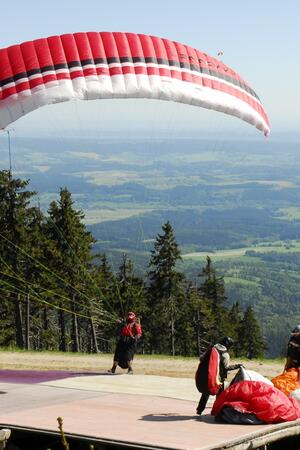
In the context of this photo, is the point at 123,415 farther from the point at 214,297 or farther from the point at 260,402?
the point at 214,297

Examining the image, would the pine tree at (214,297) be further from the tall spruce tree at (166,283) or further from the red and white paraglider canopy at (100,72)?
the red and white paraglider canopy at (100,72)

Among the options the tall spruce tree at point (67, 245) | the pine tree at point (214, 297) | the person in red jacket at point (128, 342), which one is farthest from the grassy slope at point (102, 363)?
the pine tree at point (214, 297)

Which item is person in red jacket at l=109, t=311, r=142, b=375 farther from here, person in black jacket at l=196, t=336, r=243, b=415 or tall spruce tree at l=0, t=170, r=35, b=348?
tall spruce tree at l=0, t=170, r=35, b=348

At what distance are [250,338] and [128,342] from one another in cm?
6490

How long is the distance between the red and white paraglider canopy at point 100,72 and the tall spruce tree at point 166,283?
42988 mm

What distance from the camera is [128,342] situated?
23.6 m

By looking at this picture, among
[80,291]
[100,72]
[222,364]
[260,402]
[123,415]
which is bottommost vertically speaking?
[123,415]

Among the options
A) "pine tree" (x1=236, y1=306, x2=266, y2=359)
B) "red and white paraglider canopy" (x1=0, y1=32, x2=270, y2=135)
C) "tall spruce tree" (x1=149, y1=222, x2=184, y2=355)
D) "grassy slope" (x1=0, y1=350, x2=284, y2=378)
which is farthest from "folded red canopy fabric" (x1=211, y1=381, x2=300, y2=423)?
"pine tree" (x1=236, y1=306, x2=266, y2=359)

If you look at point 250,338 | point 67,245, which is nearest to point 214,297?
point 250,338

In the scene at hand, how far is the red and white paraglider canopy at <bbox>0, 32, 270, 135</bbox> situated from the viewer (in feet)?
67.7

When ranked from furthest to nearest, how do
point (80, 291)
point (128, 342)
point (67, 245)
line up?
point (80, 291), point (67, 245), point (128, 342)

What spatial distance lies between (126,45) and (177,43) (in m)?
1.89

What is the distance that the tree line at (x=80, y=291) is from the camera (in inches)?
2090

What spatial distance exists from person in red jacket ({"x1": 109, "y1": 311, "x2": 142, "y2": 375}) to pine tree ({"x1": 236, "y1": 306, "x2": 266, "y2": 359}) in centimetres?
6383
